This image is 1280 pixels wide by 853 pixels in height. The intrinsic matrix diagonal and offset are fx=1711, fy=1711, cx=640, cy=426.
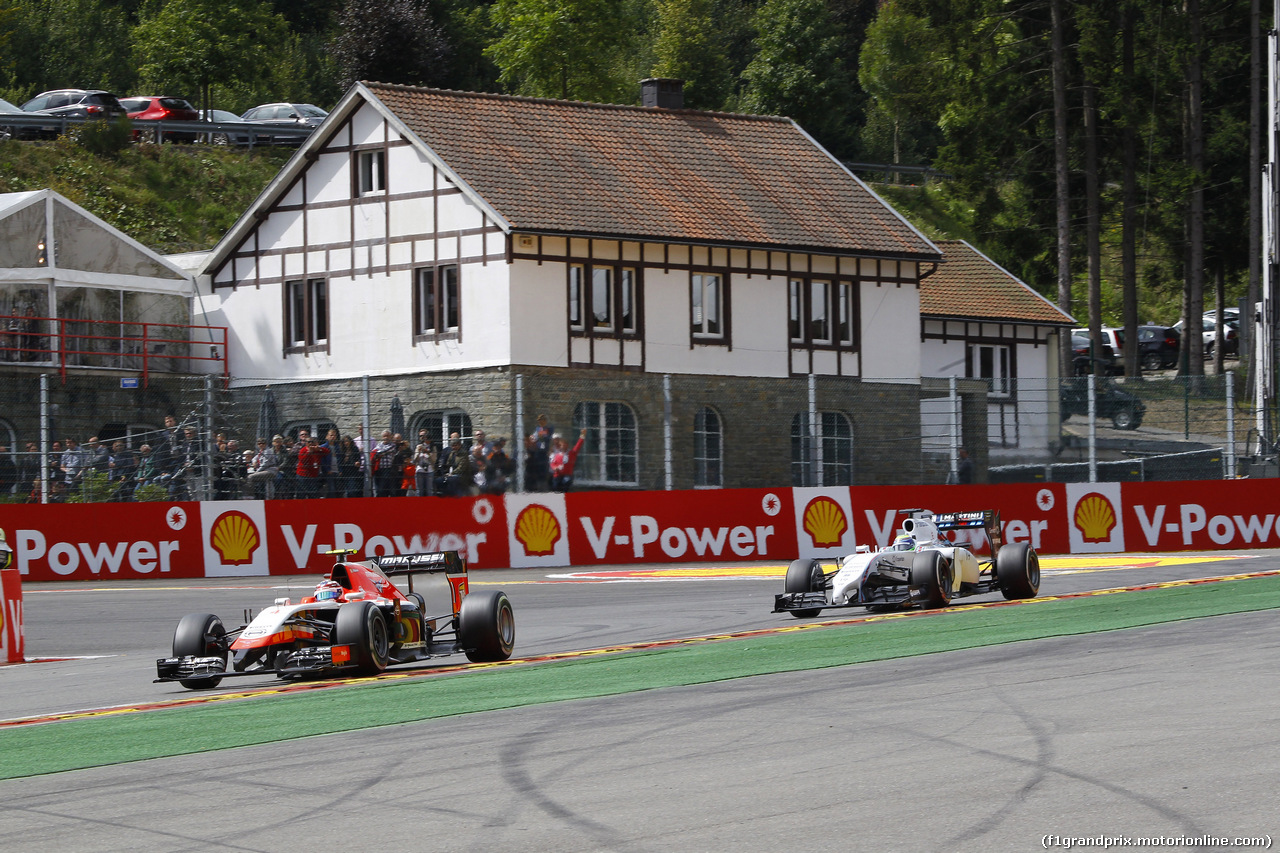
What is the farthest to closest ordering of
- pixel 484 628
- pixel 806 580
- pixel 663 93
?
pixel 663 93 → pixel 806 580 → pixel 484 628

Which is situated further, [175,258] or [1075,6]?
[1075,6]

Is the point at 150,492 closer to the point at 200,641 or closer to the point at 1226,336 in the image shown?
the point at 200,641

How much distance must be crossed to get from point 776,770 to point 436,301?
28.0 metres

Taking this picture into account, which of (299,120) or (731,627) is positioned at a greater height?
(299,120)

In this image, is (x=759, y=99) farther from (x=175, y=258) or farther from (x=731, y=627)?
(x=731, y=627)

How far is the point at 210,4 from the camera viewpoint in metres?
59.2

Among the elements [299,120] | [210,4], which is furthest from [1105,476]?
[210,4]

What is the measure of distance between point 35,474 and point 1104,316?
2091 inches

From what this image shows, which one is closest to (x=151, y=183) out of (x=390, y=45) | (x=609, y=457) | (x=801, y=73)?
(x=390, y=45)

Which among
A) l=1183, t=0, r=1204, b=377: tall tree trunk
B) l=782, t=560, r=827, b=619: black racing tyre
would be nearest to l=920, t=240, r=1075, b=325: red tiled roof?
l=1183, t=0, r=1204, b=377: tall tree trunk

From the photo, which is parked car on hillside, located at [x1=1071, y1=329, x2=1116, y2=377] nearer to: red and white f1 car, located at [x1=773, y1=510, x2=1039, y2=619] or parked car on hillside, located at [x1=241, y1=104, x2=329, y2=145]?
parked car on hillside, located at [x1=241, y1=104, x2=329, y2=145]

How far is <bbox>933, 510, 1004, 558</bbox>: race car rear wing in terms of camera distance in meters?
17.5

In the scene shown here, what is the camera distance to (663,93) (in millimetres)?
42469

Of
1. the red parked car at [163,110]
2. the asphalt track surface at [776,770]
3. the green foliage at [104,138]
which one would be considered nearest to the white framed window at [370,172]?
the green foliage at [104,138]
